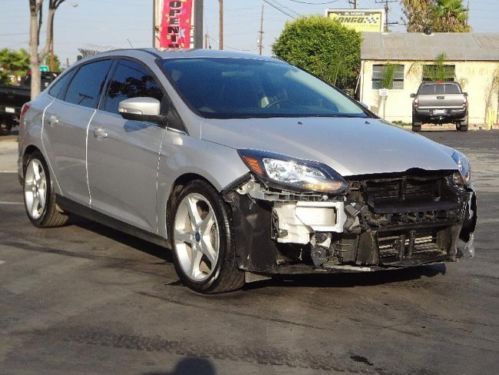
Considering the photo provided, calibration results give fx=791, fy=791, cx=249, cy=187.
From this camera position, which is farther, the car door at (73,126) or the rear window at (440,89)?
the rear window at (440,89)

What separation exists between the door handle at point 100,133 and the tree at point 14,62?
32.4 metres

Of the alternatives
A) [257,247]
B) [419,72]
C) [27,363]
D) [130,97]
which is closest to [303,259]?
[257,247]

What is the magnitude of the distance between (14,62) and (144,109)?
1436 inches

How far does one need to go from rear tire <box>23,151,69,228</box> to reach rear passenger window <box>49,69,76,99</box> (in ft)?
1.97

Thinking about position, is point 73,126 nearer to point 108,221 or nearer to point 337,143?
point 108,221

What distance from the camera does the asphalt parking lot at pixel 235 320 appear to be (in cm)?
409

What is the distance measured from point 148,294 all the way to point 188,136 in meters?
1.11

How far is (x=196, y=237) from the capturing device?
536 centimetres

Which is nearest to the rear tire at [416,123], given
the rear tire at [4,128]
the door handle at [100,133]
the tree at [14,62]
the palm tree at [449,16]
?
the rear tire at [4,128]

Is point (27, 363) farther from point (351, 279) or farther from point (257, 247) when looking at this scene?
point (351, 279)

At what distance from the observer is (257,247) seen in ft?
16.0

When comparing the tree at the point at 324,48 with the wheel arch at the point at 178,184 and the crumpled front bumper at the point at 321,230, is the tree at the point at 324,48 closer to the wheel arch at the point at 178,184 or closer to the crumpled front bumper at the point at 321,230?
the wheel arch at the point at 178,184

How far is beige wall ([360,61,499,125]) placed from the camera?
37.9 metres

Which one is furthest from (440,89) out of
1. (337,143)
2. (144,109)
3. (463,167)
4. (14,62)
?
(337,143)
